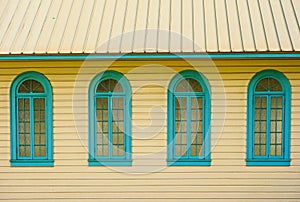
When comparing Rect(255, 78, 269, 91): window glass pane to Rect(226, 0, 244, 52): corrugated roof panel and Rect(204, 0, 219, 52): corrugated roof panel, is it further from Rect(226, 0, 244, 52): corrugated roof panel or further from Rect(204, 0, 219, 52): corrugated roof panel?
Rect(204, 0, 219, 52): corrugated roof panel

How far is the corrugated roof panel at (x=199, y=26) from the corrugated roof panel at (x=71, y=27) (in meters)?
2.54

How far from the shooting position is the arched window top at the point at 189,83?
30.7 ft

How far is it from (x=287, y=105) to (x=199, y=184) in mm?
2499

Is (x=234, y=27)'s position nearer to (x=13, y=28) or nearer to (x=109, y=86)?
(x=109, y=86)

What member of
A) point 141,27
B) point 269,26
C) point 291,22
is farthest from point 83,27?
point 291,22

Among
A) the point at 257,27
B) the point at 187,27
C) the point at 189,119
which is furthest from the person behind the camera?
the point at 189,119

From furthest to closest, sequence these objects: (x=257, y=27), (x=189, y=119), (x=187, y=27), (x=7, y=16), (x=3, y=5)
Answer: (x=3, y=5) → (x=7, y=16) → (x=189, y=119) → (x=187, y=27) → (x=257, y=27)

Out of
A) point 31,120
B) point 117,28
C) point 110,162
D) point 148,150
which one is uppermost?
point 117,28

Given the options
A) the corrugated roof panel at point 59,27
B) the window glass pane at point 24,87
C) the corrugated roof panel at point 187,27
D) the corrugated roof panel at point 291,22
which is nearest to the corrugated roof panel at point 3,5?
the corrugated roof panel at point 59,27

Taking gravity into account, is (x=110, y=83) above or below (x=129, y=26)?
below

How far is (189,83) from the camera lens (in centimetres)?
943

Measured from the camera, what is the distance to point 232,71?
30.5 feet

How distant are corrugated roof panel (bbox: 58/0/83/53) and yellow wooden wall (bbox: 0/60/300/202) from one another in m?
0.54

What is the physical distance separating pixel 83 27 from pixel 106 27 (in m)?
0.50
